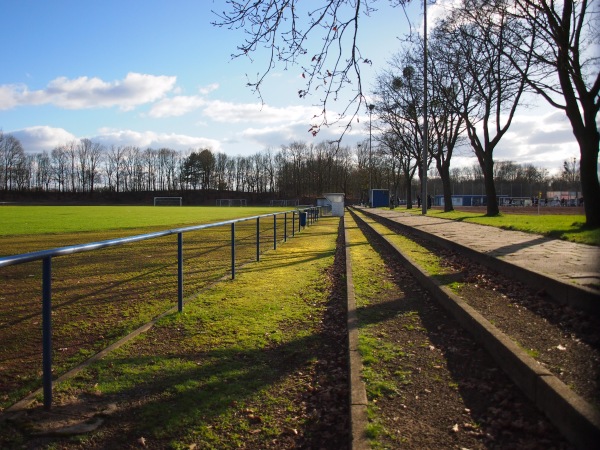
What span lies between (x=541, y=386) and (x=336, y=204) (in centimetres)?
3259

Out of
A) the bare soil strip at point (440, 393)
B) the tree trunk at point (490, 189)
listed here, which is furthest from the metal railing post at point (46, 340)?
the tree trunk at point (490, 189)

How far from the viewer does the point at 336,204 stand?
35.1 metres

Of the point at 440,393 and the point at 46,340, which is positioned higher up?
the point at 46,340

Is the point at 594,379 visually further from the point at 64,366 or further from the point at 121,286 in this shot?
the point at 121,286

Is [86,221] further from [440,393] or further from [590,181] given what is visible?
[440,393]

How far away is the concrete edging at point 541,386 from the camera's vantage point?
2205mm

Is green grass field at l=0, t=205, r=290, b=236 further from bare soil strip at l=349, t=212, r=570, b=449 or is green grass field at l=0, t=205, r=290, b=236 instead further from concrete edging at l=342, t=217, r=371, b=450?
bare soil strip at l=349, t=212, r=570, b=449

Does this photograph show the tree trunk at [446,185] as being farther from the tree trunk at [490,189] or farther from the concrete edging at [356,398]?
the concrete edging at [356,398]

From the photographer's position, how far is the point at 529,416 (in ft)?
8.63

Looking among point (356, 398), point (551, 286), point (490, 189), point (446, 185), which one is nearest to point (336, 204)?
point (446, 185)

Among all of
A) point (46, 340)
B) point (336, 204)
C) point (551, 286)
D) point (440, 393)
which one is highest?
point (336, 204)

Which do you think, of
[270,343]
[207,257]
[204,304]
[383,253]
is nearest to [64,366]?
[270,343]

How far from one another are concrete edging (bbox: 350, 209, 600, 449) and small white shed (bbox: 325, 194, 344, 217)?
99.9 feet

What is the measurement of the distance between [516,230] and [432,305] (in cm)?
863
